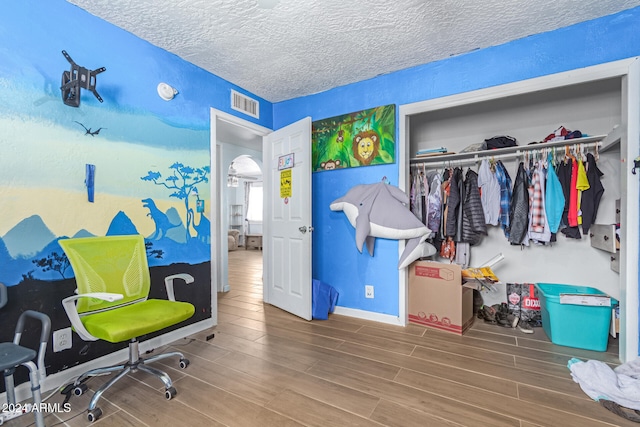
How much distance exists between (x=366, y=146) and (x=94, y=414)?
279 cm

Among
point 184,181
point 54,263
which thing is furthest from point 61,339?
point 184,181

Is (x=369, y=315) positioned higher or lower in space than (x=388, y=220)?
lower

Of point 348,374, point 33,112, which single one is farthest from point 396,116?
point 33,112

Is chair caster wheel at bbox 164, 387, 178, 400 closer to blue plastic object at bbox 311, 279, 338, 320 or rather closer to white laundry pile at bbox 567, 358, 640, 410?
blue plastic object at bbox 311, 279, 338, 320

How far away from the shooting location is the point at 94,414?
147 cm

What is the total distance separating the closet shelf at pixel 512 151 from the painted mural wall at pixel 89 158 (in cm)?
236

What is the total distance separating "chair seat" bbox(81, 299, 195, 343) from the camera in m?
1.49

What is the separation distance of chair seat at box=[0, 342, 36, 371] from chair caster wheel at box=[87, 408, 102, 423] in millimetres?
426

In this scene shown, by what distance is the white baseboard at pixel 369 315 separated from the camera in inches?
110

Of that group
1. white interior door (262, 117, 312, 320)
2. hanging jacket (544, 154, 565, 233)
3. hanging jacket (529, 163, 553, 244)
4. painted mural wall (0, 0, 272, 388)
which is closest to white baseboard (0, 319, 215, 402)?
painted mural wall (0, 0, 272, 388)

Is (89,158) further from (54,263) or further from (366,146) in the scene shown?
(366,146)

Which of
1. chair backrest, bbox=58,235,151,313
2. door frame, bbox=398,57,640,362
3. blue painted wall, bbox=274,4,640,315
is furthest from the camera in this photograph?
blue painted wall, bbox=274,4,640,315

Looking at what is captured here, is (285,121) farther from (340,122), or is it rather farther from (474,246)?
(474,246)

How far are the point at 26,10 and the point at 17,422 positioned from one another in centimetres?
231
